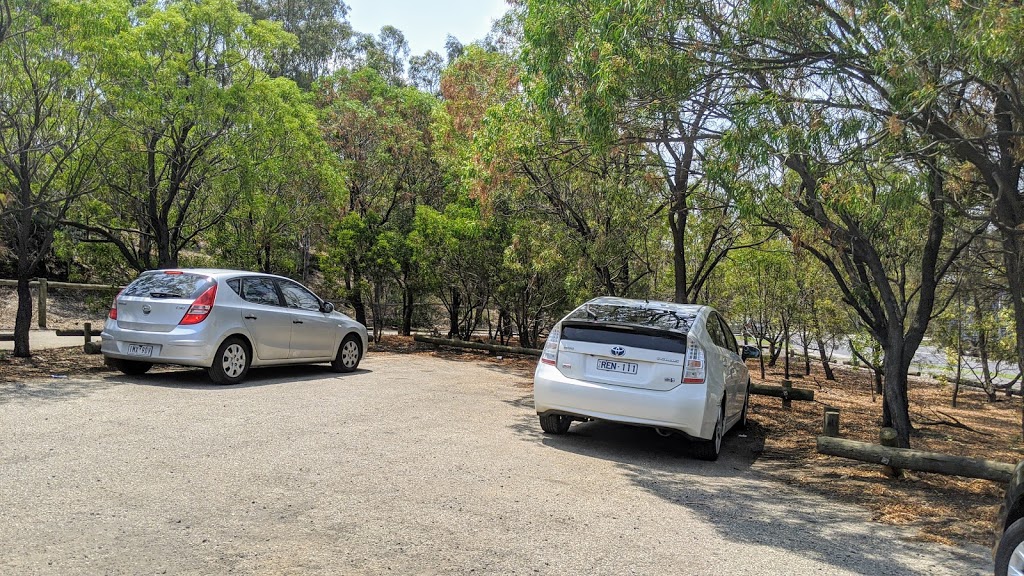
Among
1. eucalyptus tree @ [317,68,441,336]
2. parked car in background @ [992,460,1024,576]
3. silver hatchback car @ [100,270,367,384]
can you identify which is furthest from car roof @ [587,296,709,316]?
eucalyptus tree @ [317,68,441,336]

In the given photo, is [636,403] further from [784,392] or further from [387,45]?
[387,45]

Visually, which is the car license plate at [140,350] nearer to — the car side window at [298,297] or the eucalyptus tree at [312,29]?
the car side window at [298,297]

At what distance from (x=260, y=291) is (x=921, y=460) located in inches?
343

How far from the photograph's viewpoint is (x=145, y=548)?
409cm

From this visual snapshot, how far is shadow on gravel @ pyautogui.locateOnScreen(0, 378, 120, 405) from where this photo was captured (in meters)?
8.53

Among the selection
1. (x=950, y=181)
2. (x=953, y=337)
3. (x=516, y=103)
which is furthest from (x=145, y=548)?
(x=953, y=337)

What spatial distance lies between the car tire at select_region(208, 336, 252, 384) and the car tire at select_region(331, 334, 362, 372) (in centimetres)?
210

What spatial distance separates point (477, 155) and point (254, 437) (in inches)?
236

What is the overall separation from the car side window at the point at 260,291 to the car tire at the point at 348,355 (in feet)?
5.53

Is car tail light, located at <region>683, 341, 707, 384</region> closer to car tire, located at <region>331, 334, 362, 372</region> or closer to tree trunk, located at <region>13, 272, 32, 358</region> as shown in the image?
car tire, located at <region>331, 334, 362, 372</region>

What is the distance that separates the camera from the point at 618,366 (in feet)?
25.2

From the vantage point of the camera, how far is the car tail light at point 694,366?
749 cm

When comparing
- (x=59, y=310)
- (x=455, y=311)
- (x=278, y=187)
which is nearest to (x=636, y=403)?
(x=278, y=187)

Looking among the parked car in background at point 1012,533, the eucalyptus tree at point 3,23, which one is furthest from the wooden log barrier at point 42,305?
the parked car in background at point 1012,533
